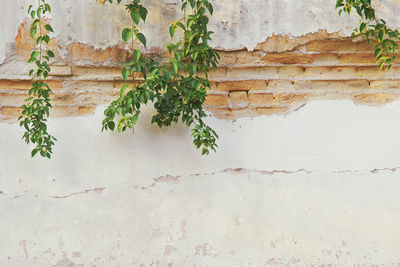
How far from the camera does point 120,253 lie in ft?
8.34

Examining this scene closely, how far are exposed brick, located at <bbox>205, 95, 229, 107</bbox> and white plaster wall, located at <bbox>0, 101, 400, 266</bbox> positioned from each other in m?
0.10

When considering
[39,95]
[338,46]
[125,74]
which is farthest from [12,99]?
[338,46]

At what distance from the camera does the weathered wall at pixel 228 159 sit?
2529 millimetres

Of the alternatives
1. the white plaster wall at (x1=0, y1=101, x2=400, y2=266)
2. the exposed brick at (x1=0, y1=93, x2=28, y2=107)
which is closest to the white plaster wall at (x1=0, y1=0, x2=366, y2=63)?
the exposed brick at (x1=0, y1=93, x2=28, y2=107)

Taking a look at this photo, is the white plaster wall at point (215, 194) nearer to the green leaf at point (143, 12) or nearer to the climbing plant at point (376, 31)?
the climbing plant at point (376, 31)

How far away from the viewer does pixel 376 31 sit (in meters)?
2.45

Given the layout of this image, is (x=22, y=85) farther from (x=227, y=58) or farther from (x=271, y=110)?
(x=271, y=110)

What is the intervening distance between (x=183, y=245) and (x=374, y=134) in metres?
1.41

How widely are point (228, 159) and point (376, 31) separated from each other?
1.19 metres

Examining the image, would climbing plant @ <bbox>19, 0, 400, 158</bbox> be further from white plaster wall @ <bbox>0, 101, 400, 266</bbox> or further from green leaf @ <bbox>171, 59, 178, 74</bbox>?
white plaster wall @ <bbox>0, 101, 400, 266</bbox>

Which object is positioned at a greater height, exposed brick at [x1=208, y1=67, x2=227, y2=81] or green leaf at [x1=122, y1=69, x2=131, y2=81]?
exposed brick at [x1=208, y1=67, x2=227, y2=81]

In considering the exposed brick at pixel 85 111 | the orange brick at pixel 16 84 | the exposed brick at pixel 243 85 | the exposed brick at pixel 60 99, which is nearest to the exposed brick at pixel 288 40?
the exposed brick at pixel 243 85

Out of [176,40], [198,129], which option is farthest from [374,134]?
[176,40]

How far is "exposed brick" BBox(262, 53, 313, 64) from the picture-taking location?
256cm
